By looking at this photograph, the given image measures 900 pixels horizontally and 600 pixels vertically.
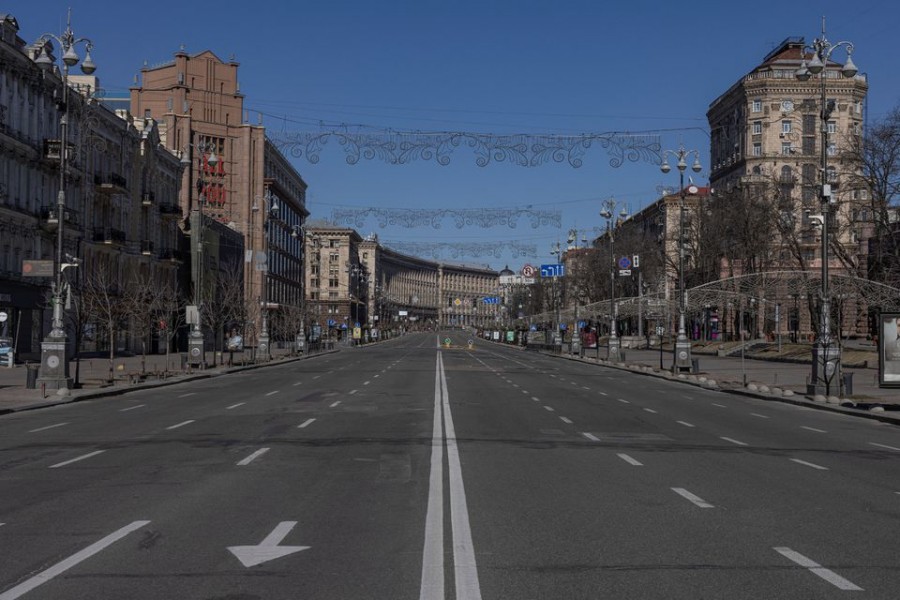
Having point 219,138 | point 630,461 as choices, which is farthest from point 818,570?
point 219,138

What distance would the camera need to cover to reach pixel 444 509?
420 inches

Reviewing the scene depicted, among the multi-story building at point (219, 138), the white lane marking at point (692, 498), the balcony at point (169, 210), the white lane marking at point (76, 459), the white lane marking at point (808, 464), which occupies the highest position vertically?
the multi-story building at point (219, 138)

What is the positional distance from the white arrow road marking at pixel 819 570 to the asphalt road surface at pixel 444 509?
0.09 feet

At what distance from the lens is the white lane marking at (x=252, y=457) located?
1461 cm

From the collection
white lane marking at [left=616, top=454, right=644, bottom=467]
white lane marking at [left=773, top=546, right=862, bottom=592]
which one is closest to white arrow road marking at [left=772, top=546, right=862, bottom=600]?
white lane marking at [left=773, top=546, right=862, bottom=592]

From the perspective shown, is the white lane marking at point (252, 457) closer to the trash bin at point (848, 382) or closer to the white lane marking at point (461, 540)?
the white lane marking at point (461, 540)

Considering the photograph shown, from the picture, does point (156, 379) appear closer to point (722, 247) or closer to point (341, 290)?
point (722, 247)

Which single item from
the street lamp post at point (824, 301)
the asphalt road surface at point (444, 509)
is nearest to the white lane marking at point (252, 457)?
the asphalt road surface at point (444, 509)

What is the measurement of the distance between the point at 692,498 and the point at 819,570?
3650 millimetres

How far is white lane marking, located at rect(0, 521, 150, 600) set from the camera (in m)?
7.10

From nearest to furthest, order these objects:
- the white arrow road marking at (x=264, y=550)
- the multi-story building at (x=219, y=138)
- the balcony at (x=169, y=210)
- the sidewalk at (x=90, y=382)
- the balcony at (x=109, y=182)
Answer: the white arrow road marking at (x=264, y=550) < the sidewalk at (x=90, y=382) < the balcony at (x=109, y=182) < the balcony at (x=169, y=210) < the multi-story building at (x=219, y=138)

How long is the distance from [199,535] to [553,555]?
323 centimetres

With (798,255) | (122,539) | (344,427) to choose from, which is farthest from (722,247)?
(122,539)

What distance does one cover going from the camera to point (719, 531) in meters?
9.59
